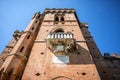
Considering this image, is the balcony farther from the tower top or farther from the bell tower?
the tower top

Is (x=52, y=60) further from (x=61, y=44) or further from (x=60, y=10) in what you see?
(x=60, y=10)

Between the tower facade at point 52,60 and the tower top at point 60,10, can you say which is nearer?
the tower facade at point 52,60

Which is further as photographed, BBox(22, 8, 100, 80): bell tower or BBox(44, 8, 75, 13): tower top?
BBox(44, 8, 75, 13): tower top

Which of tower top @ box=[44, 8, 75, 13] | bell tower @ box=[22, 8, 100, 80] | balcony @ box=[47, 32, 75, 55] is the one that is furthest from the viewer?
tower top @ box=[44, 8, 75, 13]

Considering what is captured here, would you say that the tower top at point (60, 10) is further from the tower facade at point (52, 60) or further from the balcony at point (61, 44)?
the balcony at point (61, 44)

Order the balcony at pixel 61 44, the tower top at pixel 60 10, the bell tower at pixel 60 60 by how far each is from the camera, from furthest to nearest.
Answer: the tower top at pixel 60 10
the balcony at pixel 61 44
the bell tower at pixel 60 60

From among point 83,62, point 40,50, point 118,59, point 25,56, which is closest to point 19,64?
point 25,56

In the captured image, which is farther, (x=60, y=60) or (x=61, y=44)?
(x=61, y=44)

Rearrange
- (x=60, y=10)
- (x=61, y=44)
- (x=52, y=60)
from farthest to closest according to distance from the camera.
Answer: (x=60, y=10)
(x=61, y=44)
(x=52, y=60)

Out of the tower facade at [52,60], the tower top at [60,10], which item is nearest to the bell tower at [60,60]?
the tower facade at [52,60]

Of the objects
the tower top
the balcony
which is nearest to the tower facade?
the balcony

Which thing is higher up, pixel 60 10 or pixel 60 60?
pixel 60 10

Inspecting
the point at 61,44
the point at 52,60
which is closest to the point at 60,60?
the point at 52,60

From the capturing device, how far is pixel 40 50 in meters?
13.2
